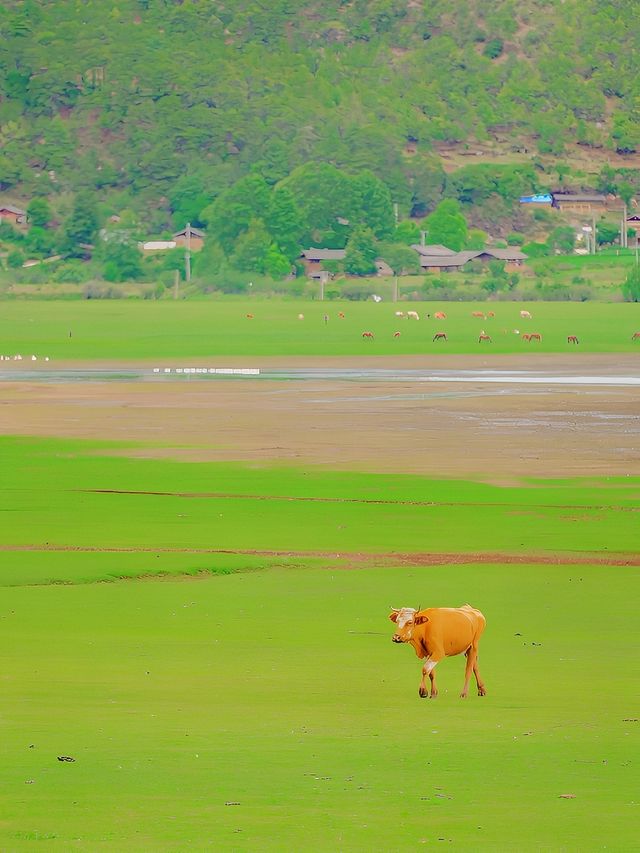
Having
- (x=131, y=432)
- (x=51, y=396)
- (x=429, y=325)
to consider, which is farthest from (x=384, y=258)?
(x=131, y=432)

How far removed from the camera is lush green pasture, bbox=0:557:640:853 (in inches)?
364

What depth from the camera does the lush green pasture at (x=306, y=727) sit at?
9250 millimetres

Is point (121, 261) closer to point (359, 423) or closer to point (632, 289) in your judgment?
point (632, 289)

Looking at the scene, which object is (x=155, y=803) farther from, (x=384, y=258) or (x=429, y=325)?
(x=384, y=258)

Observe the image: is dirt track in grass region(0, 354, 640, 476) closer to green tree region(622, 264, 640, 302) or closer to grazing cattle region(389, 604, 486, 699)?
grazing cattle region(389, 604, 486, 699)

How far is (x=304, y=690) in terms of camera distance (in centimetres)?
1320

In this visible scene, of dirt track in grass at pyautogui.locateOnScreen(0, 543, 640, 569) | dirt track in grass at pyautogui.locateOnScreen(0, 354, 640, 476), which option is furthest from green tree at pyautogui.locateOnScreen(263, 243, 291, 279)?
dirt track in grass at pyautogui.locateOnScreen(0, 543, 640, 569)

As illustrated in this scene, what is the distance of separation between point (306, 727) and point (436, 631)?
101 cm

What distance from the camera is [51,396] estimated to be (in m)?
54.2

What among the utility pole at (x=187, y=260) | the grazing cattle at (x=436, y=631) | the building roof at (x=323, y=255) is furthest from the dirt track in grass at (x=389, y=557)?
the building roof at (x=323, y=255)

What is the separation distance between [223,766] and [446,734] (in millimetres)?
1593

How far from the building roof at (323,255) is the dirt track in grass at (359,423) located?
131177mm

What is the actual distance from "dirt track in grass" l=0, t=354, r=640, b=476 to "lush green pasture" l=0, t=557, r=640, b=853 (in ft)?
52.1

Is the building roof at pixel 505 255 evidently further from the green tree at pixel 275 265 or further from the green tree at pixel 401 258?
the green tree at pixel 275 265
